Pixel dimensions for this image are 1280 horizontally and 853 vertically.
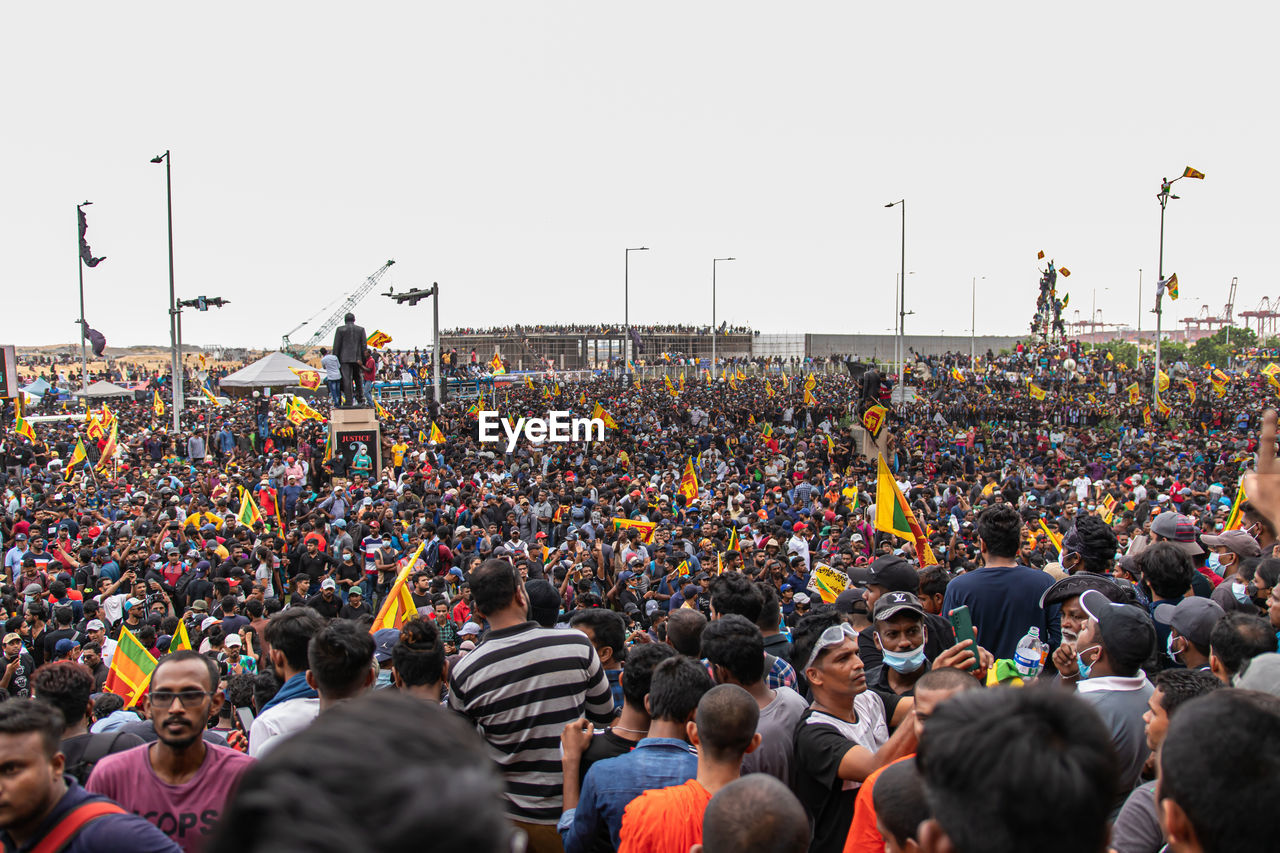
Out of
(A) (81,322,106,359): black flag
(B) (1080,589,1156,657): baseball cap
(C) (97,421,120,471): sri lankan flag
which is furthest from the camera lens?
(A) (81,322,106,359): black flag

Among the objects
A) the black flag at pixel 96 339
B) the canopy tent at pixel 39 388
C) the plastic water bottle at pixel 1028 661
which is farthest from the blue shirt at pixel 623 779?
the canopy tent at pixel 39 388

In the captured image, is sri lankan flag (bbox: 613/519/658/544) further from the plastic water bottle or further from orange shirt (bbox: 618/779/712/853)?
orange shirt (bbox: 618/779/712/853)

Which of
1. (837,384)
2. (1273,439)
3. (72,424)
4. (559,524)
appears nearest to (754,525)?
(559,524)

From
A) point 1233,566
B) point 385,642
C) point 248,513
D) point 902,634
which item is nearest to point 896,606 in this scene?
point 902,634

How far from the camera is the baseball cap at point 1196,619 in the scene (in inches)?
165

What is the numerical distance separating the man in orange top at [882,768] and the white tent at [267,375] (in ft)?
119

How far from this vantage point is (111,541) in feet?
39.5

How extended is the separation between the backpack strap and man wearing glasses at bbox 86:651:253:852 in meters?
0.47

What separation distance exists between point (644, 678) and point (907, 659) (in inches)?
41.3

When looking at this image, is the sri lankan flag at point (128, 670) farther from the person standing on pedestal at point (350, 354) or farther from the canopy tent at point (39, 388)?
the canopy tent at point (39, 388)

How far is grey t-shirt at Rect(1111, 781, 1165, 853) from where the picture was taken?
2549 mm

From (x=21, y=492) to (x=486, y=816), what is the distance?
1923cm

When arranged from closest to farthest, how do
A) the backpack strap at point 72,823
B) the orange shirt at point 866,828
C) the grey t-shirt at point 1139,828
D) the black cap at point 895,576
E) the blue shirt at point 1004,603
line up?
the backpack strap at point 72,823, the grey t-shirt at point 1139,828, the orange shirt at point 866,828, the blue shirt at point 1004,603, the black cap at point 895,576

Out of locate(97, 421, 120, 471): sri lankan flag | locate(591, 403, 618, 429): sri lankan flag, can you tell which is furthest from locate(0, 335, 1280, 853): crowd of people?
locate(591, 403, 618, 429): sri lankan flag
